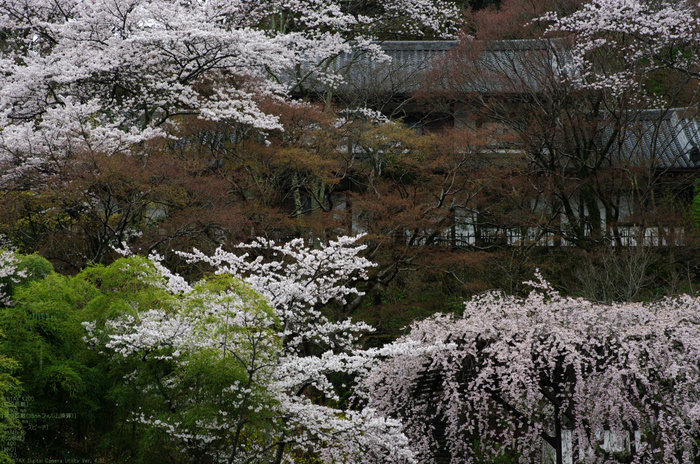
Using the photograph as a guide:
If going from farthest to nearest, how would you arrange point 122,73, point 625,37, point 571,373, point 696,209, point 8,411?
point 696,209 < point 625,37 < point 122,73 < point 571,373 < point 8,411

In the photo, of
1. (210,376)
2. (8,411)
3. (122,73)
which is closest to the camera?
(8,411)

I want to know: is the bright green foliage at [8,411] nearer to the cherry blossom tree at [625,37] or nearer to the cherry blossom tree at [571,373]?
the cherry blossom tree at [571,373]

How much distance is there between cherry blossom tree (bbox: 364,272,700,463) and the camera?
22.6 feet

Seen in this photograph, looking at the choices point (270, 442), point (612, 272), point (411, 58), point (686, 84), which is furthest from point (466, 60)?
point (270, 442)

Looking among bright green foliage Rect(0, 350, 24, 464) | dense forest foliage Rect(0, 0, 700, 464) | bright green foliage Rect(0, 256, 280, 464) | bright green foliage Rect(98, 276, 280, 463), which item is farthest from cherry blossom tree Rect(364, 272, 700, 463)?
bright green foliage Rect(0, 350, 24, 464)

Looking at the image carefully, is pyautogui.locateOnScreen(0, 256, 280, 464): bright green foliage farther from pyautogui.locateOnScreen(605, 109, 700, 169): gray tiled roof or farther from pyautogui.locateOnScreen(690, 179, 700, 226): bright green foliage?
pyautogui.locateOnScreen(690, 179, 700, 226): bright green foliage

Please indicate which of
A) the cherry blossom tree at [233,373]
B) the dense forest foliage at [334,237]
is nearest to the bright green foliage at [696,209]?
the dense forest foliage at [334,237]

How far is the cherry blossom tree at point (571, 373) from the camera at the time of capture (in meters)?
6.89

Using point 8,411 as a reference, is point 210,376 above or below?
above

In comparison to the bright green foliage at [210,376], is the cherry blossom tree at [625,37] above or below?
above

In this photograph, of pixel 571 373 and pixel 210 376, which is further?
pixel 571 373

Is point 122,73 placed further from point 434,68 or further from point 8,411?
point 8,411

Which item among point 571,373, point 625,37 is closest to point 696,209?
point 625,37

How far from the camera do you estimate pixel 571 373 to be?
24.8 feet
